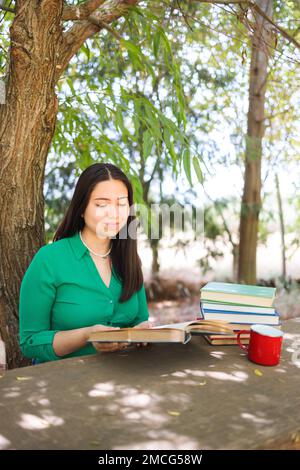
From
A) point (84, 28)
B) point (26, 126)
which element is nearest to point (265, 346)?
point (26, 126)

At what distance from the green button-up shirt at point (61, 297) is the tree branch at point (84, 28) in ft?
2.97

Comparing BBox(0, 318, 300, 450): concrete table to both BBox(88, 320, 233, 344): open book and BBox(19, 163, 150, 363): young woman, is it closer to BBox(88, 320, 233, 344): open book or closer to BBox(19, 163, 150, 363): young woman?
BBox(88, 320, 233, 344): open book

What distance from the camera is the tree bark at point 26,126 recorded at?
227 centimetres

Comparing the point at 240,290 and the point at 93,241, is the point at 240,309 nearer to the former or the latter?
the point at 240,290

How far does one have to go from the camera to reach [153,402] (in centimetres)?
138

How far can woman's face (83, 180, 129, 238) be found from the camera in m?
1.96

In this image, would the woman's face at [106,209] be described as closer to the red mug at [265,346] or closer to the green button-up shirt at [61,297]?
the green button-up shirt at [61,297]

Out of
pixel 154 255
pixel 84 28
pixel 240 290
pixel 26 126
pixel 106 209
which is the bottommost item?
pixel 154 255

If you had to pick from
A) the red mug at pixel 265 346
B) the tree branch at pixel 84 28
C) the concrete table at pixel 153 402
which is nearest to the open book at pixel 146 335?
the concrete table at pixel 153 402

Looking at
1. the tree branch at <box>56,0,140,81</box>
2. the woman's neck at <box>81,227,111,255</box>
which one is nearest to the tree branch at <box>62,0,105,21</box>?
the tree branch at <box>56,0,140,81</box>

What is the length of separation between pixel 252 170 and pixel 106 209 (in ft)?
14.8

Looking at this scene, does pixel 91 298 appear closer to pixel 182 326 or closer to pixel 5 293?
pixel 182 326

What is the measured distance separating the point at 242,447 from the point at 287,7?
592cm

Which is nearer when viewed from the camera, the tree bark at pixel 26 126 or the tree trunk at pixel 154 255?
the tree bark at pixel 26 126
